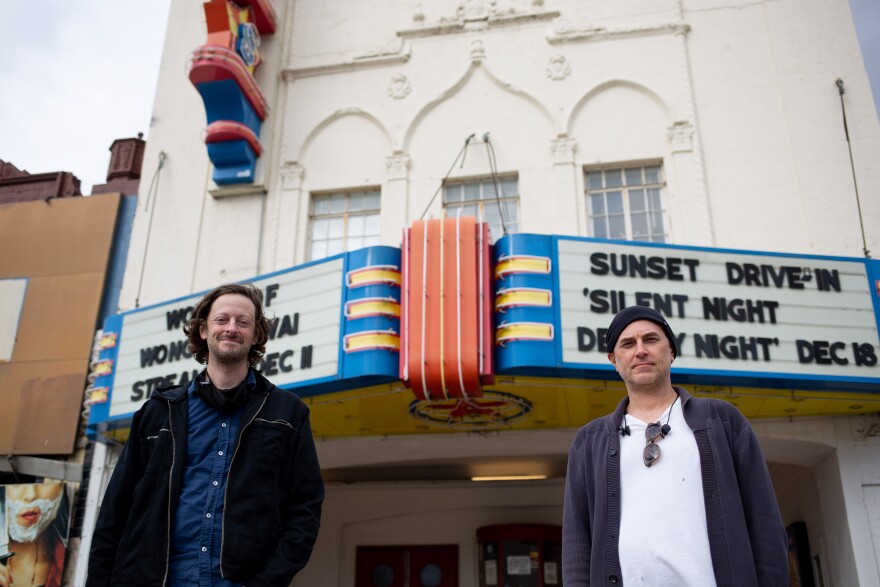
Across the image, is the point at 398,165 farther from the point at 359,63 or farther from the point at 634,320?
the point at 634,320

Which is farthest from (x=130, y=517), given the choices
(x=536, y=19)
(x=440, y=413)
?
(x=536, y=19)

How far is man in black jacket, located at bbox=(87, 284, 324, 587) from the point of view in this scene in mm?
3139

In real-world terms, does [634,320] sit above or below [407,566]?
above

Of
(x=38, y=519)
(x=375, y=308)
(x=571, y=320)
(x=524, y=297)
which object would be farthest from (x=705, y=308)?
(x=38, y=519)

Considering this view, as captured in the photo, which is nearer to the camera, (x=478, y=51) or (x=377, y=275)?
(x=377, y=275)

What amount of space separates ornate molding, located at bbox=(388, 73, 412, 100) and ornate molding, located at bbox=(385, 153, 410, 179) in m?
1.09

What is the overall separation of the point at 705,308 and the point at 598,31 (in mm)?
5568

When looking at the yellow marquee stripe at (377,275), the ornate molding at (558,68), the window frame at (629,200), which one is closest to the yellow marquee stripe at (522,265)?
the yellow marquee stripe at (377,275)

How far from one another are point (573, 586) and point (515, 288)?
17.1 feet

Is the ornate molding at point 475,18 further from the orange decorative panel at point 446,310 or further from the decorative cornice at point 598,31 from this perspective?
the orange decorative panel at point 446,310

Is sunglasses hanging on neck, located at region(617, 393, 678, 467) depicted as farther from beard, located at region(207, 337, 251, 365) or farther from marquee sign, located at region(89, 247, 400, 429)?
marquee sign, located at region(89, 247, 400, 429)

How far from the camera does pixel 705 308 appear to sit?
28.3 feet

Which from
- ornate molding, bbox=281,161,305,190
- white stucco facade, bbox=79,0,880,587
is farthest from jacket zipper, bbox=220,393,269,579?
ornate molding, bbox=281,161,305,190

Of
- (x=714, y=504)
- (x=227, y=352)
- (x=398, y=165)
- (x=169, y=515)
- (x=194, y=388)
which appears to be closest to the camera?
(x=714, y=504)
